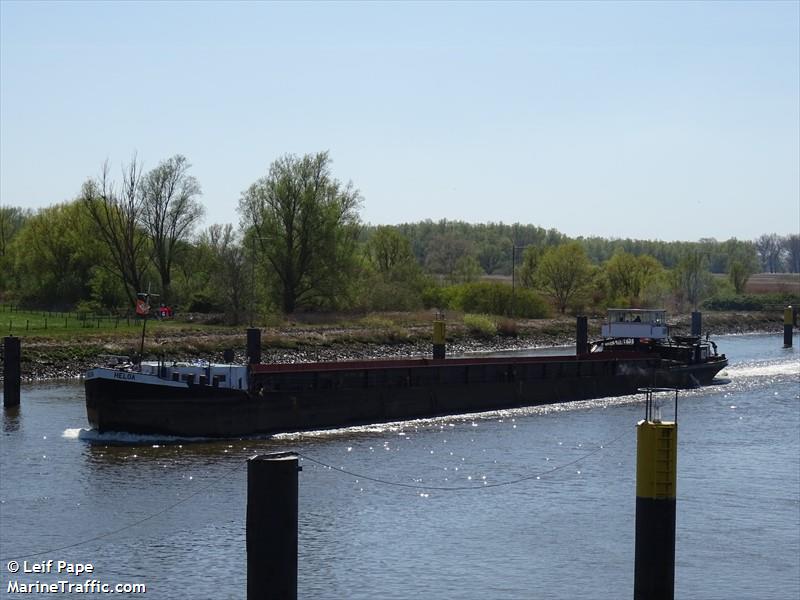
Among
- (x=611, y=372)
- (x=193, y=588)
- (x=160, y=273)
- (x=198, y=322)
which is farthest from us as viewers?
(x=160, y=273)

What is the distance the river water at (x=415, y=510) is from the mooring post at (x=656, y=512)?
5.66 m

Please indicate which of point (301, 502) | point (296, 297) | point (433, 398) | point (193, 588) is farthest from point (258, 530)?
point (296, 297)

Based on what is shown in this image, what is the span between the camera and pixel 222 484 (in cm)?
2886

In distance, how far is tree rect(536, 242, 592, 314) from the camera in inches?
4232

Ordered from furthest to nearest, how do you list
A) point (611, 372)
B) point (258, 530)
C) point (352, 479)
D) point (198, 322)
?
point (198, 322) < point (611, 372) < point (352, 479) < point (258, 530)

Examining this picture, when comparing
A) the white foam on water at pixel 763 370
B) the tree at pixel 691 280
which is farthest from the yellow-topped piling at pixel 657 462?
the tree at pixel 691 280

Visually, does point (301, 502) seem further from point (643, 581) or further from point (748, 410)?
point (748, 410)

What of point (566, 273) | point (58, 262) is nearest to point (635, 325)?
point (58, 262)

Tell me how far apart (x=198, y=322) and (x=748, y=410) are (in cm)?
3888

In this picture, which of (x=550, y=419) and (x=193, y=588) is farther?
(x=550, y=419)

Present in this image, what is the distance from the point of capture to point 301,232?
83062 mm

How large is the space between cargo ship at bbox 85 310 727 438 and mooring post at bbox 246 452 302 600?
72.3ft

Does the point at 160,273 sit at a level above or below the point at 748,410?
above

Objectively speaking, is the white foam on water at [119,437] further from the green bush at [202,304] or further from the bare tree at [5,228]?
the bare tree at [5,228]
